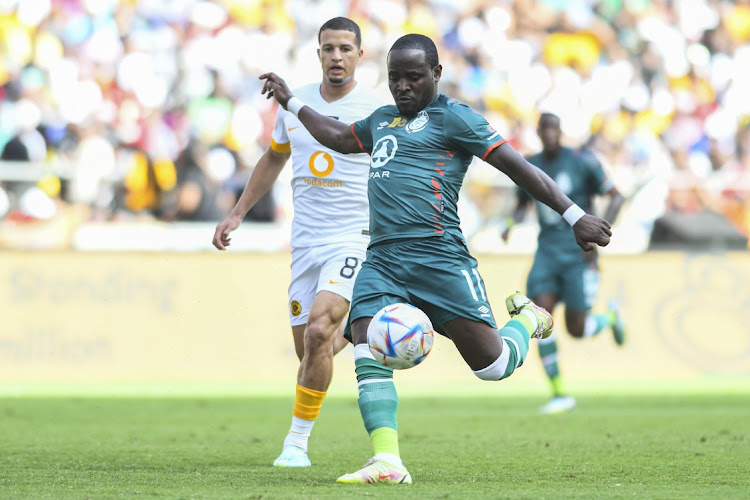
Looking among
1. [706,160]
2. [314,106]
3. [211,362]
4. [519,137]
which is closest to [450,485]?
[314,106]

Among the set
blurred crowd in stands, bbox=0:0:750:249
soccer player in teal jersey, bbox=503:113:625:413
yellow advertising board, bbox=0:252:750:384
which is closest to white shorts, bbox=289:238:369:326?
soccer player in teal jersey, bbox=503:113:625:413

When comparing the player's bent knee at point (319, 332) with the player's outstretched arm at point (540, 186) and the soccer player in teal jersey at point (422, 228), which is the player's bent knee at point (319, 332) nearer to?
the soccer player in teal jersey at point (422, 228)

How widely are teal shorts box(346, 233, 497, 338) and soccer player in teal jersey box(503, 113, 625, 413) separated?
5.41 metres

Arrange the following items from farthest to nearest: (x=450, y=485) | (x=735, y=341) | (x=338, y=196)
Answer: (x=735, y=341) → (x=338, y=196) → (x=450, y=485)

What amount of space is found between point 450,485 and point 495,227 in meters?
9.92

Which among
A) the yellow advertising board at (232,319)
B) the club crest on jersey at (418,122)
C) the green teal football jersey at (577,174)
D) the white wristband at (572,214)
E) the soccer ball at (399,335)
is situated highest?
the club crest on jersey at (418,122)

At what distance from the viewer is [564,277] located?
464 inches

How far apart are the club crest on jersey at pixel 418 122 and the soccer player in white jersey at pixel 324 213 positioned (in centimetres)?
136

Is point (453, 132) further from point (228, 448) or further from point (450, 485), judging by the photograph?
point (228, 448)

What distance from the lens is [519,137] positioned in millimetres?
18234

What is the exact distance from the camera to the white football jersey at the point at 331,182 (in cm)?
720

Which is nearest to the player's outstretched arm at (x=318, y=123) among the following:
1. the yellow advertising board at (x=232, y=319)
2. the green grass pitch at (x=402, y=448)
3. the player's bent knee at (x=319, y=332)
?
the player's bent knee at (x=319, y=332)

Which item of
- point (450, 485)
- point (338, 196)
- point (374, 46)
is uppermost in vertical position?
point (374, 46)

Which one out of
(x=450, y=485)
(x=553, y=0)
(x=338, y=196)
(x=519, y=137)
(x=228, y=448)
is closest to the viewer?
(x=450, y=485)
